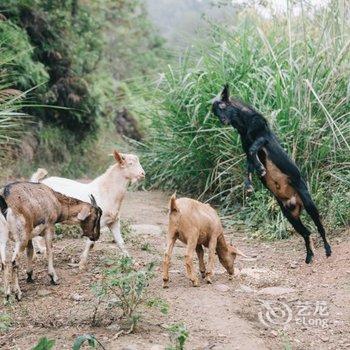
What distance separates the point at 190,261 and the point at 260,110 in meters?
3.42

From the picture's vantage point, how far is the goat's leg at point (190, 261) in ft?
17.2

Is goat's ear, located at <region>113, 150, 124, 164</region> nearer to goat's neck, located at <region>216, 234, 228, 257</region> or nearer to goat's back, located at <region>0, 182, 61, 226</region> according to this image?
goat's back, located at <region>0, 182, 61, 226</region>

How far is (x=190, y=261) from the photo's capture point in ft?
17.3

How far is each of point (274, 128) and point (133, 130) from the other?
380 inches

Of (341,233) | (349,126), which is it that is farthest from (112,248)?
(349,126)

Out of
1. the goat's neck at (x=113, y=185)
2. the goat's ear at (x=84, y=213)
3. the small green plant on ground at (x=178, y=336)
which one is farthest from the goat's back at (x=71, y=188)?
the small green plant on ground at (x=178, y=336)

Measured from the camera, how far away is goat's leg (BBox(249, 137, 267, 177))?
626 centimetres

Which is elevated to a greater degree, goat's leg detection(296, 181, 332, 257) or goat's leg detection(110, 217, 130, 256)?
goat's leg detection(296, 181, 332, 257)

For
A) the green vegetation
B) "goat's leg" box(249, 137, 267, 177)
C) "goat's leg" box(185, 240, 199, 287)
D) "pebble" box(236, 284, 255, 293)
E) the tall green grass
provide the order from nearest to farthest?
1. "goat's leg" box(185, 240, 199, 287)
2. "pebble" box(236, 284, 255, 293)
3. "goat's leg" box(249, 137, 267, 177)
4. the tall green grass
5. the green vegetation

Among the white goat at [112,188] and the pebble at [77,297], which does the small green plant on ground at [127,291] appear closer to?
the pebble at [77,297]

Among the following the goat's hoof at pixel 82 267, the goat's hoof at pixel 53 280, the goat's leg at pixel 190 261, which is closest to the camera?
the goat's leg at pixel 190 261

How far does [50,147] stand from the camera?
12.9 metres

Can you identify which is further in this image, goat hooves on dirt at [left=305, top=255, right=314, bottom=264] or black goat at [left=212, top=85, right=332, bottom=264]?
goat hooves on dirt at [left=305, top=255, right=314, bottom=264]

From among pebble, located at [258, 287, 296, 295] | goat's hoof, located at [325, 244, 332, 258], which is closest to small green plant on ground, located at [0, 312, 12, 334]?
pebble, located at [258, 287, 296, 295]
